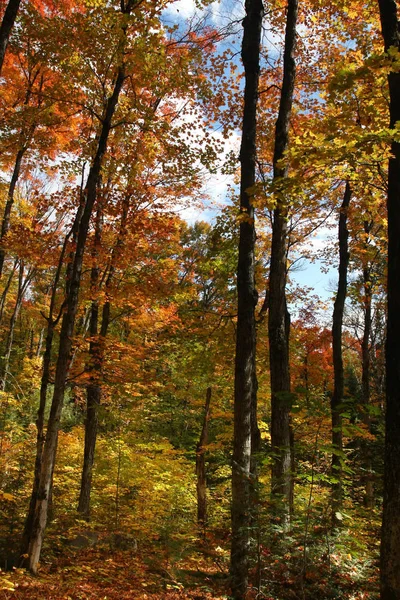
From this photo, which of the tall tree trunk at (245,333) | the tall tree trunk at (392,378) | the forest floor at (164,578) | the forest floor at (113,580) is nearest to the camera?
the tall tree trunk at (392,378)

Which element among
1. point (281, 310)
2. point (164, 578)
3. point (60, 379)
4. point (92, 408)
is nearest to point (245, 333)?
point (281, 310)

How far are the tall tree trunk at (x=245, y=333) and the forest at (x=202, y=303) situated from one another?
0.09 feet

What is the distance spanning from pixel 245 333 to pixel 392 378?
224 centimetres

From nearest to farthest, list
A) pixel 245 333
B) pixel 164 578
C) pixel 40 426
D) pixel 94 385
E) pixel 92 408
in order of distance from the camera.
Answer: pixel 245 333 → pixel 164 578 → pixel 40 426 → pixel 94 385 → pixel 92 408

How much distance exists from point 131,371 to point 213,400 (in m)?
4.13

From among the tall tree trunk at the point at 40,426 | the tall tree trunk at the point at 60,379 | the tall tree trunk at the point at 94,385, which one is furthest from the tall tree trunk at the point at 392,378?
the tall tree trunk at the point at 94,385

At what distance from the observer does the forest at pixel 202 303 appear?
13.3 ft

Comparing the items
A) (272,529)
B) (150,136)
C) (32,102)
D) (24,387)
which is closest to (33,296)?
(24,387)

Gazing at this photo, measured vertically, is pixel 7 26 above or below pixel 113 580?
above

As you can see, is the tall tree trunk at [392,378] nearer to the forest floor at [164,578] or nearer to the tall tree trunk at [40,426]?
the forest floor at [164,578]

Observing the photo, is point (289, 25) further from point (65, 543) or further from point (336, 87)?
point (65, 543)

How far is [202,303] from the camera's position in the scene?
9.79 m

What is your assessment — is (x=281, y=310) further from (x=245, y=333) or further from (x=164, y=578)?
(x=164, y=578)

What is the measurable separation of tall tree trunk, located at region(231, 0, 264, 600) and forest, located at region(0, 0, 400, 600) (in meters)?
0.03
